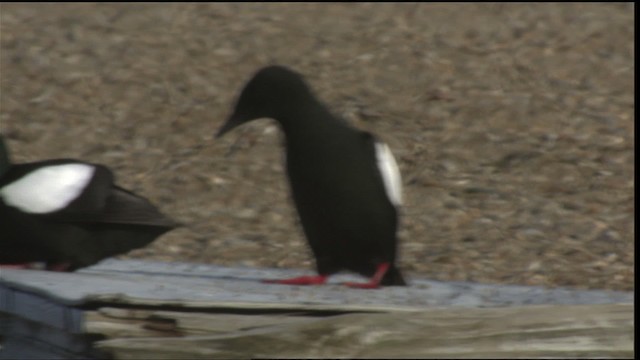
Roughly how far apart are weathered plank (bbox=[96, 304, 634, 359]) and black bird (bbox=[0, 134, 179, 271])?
1.76 m

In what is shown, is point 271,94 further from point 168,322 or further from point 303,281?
point 168,322

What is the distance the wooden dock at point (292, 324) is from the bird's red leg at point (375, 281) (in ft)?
1.19

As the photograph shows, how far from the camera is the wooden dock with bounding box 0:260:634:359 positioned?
398cm

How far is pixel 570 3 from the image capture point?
13000 mm

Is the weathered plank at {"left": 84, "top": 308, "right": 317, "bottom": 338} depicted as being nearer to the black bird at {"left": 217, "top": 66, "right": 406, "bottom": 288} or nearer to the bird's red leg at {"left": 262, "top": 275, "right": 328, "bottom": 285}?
the bird's red leg at {"left": 262, "top": 275, "right": 328, "bottom": 285}

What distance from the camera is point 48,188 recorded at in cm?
586

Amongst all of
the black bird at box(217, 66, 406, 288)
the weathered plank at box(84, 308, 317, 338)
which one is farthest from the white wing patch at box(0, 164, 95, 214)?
the weathered plank at box(84, 308, 317, 338)

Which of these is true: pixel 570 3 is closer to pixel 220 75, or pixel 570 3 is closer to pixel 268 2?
pixel 268 2

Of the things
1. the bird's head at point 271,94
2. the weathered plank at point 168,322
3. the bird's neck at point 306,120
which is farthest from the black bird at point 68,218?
the weathered plank at point 168,322

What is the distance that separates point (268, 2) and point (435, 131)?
10.6 feet

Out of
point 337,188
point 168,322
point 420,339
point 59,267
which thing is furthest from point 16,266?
point 420,339

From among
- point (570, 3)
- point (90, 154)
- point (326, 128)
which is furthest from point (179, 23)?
point (326, 128)

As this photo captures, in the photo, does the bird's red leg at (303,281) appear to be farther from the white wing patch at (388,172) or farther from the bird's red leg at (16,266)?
the bird's red leg at (16,266)

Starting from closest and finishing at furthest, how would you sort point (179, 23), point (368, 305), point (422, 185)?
point (368, 305) < point (422, 185) < point (179, 23)
